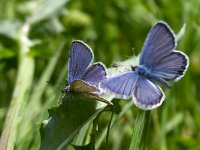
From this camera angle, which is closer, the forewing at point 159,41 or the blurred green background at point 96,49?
the forewing at point 159,41

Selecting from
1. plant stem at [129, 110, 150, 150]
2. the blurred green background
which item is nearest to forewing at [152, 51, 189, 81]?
plant stem at [129, 110, 150, 150]

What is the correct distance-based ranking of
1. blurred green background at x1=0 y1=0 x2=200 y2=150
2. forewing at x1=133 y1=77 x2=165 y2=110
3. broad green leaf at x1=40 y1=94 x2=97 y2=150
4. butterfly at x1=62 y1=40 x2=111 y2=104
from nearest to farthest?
forewing at x1=133 y1=77 x2=165 y2=110 → butterfly at x1=62 y1=40 x2=111 y2=104 → broad green leaf at x1=40 y1=94 x2=97 y2=150 → blurred green background at x1=0 y1=0 x2=200 y2=150

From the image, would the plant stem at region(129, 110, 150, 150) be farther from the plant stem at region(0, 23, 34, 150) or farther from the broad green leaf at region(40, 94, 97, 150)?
the plant stem at region(0, 23, 34, 150)

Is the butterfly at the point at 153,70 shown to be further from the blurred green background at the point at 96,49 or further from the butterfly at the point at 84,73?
the blurred green background at the point at 96,49

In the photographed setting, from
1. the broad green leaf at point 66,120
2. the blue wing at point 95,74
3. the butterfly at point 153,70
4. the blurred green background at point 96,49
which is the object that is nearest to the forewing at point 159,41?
the butterfly at point 153,70

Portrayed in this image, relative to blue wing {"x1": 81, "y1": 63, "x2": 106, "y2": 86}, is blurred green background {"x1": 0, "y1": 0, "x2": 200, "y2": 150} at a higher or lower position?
higher

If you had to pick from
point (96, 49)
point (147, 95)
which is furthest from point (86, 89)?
point (96, 49)

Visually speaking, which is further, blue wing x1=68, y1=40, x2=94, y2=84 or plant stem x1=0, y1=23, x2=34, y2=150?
plant stem x1=0, y1=23, x2=34, y2=150
